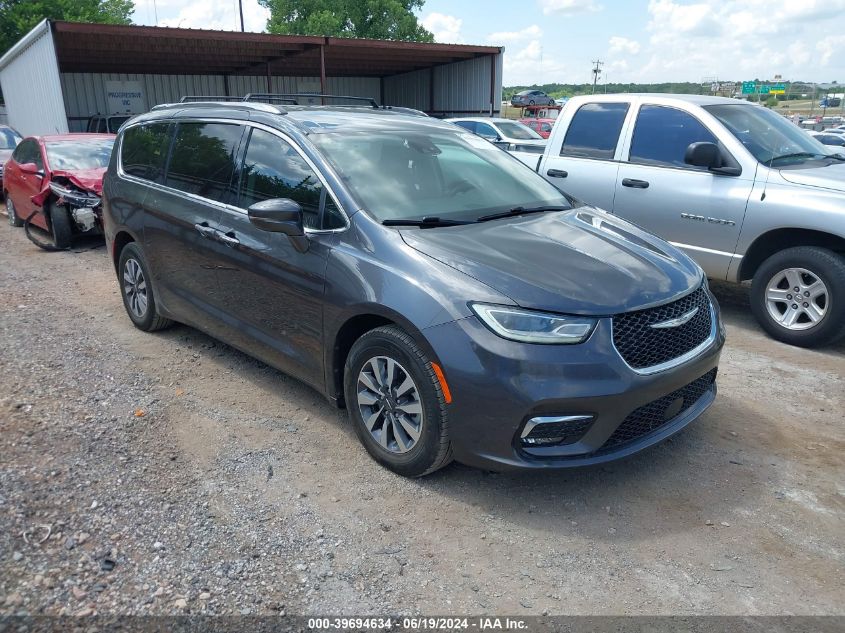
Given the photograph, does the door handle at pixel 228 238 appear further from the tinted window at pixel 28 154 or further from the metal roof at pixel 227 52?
the metal roof at pixel 227 52

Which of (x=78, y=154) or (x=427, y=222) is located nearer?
(x=427, y=222)

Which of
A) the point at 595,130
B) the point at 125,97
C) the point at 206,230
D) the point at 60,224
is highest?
the point at 125,97

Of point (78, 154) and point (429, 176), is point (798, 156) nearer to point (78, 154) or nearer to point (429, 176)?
point (429, 176)

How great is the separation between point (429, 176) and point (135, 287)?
292 cm

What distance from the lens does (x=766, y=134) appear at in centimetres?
588

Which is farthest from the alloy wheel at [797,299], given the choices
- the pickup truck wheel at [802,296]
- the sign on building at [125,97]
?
the sign on building at [125,97]

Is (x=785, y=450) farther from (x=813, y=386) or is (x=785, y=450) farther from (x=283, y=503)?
(x=283, y=503)

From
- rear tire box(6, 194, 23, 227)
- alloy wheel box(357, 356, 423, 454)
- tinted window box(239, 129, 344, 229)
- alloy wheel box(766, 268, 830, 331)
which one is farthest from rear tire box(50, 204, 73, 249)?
alloy wheel box(766, 268, 830, 331)

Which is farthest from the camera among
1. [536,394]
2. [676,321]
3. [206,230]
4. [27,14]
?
[27,14]

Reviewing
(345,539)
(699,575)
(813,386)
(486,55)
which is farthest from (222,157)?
(486,55)

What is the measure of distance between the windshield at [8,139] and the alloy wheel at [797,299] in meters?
14.6

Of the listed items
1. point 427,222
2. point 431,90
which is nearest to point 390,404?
point 427,222

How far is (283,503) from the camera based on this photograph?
10.5 ft

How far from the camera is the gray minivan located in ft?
9.65
